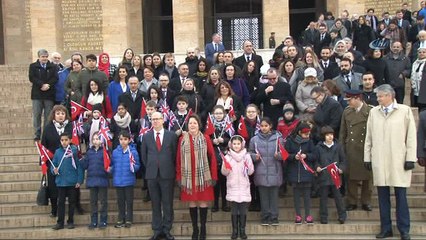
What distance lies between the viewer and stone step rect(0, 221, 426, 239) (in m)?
9.14

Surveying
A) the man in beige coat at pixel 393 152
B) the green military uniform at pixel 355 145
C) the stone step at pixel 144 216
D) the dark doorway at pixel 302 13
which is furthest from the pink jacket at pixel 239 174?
the dark doorway at pixel 302 13

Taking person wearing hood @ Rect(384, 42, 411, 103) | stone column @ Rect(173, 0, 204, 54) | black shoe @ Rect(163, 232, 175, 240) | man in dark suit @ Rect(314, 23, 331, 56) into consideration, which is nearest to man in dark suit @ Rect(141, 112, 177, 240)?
black shoe @ Rect(163, 232, 175, 240)

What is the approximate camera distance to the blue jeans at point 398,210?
28.2 ft

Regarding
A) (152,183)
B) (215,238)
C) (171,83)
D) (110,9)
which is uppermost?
(110,9)

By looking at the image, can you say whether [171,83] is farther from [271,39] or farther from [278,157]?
[271,39]

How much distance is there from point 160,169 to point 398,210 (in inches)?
141

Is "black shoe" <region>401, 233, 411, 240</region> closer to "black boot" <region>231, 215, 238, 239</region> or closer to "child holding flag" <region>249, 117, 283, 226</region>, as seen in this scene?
"child holding flag" <region>249, 117, 283, 226</region>

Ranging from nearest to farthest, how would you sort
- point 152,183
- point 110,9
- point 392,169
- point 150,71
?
point 392,169
point 152,183
point 150,71
point 110,9

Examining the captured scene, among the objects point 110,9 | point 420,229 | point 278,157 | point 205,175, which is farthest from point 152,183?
point 110,9

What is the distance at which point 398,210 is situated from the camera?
8.62m

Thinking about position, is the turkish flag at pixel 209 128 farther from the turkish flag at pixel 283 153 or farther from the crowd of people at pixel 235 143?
the turkish flag at pixel 283 153

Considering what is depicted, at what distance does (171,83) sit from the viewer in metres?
11.5

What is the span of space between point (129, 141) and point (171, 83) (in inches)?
89.9

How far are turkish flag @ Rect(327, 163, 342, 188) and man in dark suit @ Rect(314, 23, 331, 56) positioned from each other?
732 cm
